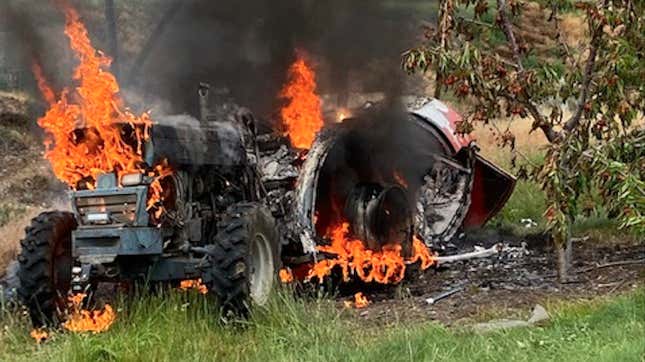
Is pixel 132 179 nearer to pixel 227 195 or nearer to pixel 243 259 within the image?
pixel 243 259

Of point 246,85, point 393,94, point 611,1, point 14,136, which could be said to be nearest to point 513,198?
point 393,94

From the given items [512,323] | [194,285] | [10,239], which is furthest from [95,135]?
[10,239]

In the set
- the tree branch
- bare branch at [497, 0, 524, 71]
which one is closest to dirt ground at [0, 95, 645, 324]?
the tree branch

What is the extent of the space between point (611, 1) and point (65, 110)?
504 centimetres

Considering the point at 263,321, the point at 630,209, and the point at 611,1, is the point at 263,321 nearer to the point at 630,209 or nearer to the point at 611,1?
the point at 630,209

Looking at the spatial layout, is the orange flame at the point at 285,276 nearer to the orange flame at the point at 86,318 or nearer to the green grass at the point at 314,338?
the green grass at the point at 314,338

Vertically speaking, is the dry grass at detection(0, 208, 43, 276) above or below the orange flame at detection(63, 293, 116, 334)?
above

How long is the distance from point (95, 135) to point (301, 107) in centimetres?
365

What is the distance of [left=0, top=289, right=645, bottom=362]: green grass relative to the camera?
6.51 meters

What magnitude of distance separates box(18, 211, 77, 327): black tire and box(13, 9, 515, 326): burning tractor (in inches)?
0.5

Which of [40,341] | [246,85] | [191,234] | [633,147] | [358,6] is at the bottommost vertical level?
[40,341]

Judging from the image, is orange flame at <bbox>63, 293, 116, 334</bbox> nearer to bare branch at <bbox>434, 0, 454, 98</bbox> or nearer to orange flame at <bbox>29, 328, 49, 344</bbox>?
orange flame at <bbox>29, 328, 49, 344</bbox>

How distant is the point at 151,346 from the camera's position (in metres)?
7.25

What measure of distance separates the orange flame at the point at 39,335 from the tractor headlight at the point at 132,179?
4.68ft
